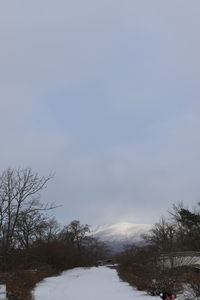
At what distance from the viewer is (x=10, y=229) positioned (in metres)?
32.9

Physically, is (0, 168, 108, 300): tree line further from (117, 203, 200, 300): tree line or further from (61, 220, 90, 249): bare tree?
(61, 220, 90, 249): bare tree

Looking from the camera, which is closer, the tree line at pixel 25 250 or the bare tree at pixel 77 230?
the tree line at pixel 25 250

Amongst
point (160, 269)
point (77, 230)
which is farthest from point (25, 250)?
point (77, 230)

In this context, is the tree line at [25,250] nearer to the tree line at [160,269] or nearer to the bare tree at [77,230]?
the tree line at [160,269]

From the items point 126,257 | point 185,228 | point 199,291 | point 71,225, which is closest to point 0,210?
point 126,257

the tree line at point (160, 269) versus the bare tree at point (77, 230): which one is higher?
the bare tree at point (77, 230)

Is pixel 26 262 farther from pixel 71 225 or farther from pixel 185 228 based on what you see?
pixel 71 225

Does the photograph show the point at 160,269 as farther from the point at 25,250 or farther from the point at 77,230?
the point at 77,230

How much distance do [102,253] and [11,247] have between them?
60853 mm

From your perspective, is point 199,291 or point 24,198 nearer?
point 199,291

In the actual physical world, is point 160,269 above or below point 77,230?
below

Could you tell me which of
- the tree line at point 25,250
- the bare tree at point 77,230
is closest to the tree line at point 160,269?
the tree line at point 25,250

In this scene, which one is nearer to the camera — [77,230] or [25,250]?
[25,250]

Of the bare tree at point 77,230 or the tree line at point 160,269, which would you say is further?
the bare tree at point 77,230
